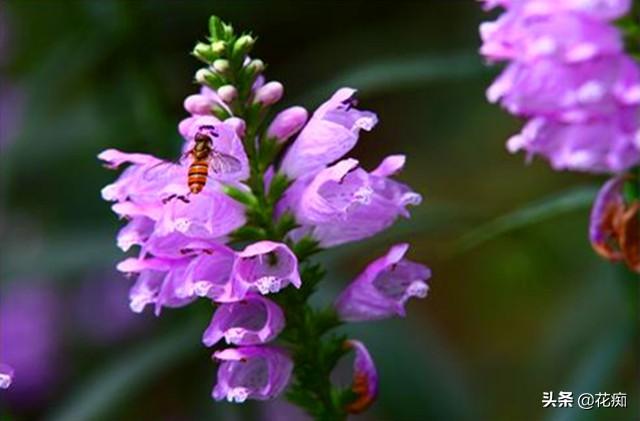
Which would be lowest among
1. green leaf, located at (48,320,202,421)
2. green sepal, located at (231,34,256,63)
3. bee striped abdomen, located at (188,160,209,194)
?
green leaf, located at (48,320,202,421)

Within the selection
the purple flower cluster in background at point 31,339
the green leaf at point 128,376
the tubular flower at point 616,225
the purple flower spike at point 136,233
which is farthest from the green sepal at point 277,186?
the purple flower cluster in background at point 31,339

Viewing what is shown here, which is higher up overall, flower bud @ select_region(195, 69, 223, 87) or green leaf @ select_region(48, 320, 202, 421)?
flower bud @ select_region(195, 69, 223, 87)

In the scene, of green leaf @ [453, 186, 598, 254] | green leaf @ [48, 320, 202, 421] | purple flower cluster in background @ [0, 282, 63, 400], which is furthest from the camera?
purple flower cluster in background @ [0, 282, 63, 400]

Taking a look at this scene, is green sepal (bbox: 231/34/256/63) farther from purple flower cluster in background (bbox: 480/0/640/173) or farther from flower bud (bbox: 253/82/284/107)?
purple flower cluster in background (bbox: 480/0/640/173)

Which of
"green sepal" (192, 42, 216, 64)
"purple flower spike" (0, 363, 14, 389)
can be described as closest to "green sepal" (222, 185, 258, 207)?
"green sepal" (192, 42, 216, 64)

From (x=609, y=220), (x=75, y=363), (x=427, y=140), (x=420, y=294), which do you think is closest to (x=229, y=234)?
(x=420, y=294)

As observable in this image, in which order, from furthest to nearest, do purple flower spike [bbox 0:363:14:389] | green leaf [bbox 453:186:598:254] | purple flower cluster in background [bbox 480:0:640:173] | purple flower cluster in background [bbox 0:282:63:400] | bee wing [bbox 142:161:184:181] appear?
purple flower cluster in background [bbox 0:282:63:400], green leaf [bbox 453:186:598:254], purple flower cluster in background [bbox 480:0:640:173], bee wing [bbox 142:161:184:181], purple flower spike [bbox 0:363:14:389]
